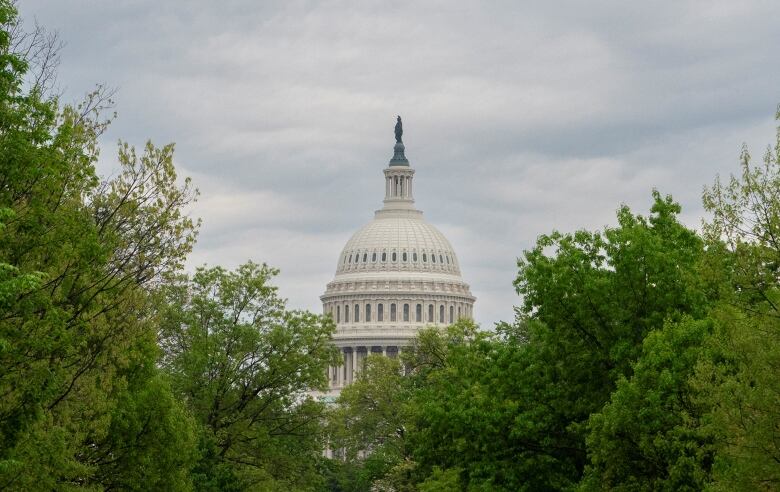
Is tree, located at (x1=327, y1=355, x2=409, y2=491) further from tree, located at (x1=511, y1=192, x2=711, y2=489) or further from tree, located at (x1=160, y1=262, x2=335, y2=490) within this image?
tree, located at (x1=511, y1=192, x2=711, y2=489)

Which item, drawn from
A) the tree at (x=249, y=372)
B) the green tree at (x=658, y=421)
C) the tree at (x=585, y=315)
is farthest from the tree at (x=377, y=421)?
the green tree at (x=658, y=421)

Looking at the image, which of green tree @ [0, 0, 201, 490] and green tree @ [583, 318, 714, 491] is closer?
green tree @ [0, 0, 201, 490]

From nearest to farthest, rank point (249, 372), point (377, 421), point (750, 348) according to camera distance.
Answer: point (750, 348)
point (249, 372)
point (377, 421)

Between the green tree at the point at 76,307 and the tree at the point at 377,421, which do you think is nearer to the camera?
the green tree at the point at 76,307

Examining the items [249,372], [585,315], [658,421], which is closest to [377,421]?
[249,372]

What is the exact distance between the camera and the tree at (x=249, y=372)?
64.6 meters

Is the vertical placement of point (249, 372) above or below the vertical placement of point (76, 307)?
above

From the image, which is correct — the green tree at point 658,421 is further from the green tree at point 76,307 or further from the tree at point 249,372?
the tree at point 249,372

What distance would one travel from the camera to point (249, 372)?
2613 inches

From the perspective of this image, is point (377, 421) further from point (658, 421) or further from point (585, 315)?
point (658, 421)

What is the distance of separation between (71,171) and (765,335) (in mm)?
12970

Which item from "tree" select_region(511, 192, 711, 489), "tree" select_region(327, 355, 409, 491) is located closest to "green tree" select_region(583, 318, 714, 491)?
"tree" select_region(511, 192, 711, 489)

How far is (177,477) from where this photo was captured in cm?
4619

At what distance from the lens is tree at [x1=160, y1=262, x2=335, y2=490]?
64562 millimetres
